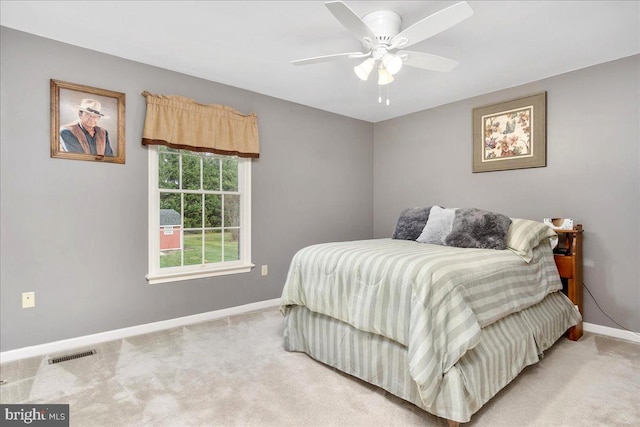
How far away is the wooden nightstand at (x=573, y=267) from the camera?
9.15 feet

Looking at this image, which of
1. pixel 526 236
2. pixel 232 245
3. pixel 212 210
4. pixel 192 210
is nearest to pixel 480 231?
pixel 526 236

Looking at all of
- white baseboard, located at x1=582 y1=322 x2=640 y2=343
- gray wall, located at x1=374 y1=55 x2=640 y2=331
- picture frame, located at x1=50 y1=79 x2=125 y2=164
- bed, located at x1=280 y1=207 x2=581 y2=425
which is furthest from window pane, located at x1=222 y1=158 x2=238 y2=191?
white baseboard, located at x1=582 y1=322 x2=640 y2=343

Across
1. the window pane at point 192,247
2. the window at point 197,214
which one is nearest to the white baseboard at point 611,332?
the window at point 197,214

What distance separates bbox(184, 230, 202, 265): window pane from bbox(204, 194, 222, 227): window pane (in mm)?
155

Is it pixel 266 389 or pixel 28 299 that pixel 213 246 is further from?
pixel 266 389

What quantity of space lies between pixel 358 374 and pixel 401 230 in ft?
5.33

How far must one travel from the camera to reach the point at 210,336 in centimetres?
284

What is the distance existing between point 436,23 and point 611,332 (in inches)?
118

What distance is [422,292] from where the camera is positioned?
1.67 meters

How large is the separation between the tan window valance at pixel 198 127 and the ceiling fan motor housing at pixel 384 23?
1.77 metres

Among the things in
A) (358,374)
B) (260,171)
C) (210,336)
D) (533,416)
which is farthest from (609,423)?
(260,171)

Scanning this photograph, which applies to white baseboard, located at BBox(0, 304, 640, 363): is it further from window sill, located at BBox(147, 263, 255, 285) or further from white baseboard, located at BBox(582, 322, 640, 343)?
window sill, located at BBox(147, 263, 255, 285)

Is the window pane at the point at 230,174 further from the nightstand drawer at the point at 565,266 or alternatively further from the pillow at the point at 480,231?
the nightstand drawer at the point at 565,266

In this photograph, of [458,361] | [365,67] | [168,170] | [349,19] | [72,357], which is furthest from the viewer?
[168,170]
